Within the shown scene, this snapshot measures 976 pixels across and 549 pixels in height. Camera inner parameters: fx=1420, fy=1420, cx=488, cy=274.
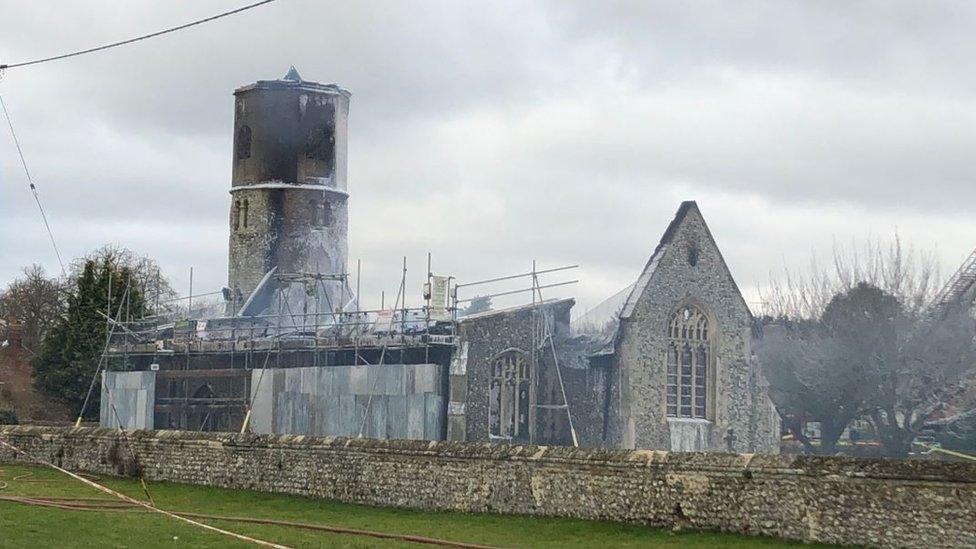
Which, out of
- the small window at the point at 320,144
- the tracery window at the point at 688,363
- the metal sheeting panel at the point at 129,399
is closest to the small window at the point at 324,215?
the small window at the point at 320,144

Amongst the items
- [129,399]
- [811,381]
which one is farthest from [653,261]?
[129,399]

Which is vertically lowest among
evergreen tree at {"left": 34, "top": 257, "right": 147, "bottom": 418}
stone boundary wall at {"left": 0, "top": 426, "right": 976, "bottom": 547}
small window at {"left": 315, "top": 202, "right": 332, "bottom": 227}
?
stone boundary wall at {"left": 0, "top": 426, "right": 976, "bottom": 547}

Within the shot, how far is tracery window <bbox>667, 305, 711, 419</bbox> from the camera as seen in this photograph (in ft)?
161

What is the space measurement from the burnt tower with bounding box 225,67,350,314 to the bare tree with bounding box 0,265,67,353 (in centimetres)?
2807

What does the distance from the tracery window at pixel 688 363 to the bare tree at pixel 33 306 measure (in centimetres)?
4497

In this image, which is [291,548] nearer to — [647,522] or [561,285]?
[647,522]

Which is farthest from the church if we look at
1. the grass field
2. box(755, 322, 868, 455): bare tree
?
the grass field

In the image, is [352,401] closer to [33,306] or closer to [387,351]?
[387,351]

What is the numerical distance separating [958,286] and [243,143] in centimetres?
2902

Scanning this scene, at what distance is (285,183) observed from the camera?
5791cm

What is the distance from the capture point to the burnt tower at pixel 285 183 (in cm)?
5788

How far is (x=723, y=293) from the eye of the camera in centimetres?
5094

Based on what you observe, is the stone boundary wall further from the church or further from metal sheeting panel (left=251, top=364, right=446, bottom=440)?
the church

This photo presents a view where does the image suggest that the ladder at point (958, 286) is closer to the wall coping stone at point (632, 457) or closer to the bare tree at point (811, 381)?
the bare tree at point (811, 381)
